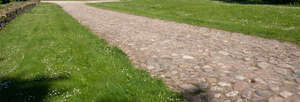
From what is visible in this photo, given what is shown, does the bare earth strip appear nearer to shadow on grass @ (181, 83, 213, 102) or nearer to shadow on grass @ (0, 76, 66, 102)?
shadow on grass @ (181, 83, 213, 102)

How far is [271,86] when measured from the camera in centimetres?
441

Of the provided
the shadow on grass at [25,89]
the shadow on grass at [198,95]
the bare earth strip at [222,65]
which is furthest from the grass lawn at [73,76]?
the bare earth strip at [222,65]

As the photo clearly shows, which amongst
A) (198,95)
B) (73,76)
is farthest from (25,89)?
(198,95)

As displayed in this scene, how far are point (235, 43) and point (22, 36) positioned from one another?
9.73 meters

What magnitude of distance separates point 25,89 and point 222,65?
4873 millimetres

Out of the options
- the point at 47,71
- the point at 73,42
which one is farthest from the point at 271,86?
the point at 73,42

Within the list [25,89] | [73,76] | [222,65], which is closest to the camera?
[25,89]

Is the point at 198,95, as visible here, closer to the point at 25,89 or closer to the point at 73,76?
the point at 73,76

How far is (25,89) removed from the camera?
4.36 m

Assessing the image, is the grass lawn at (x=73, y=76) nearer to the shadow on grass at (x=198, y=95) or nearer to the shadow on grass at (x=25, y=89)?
the shadow on grass at (x=25, y=89)

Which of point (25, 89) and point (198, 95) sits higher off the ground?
point (25, 89)

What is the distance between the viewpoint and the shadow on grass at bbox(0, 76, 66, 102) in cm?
401

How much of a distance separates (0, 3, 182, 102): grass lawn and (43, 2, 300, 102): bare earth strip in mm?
594

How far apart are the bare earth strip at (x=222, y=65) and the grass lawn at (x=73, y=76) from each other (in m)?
0.59
